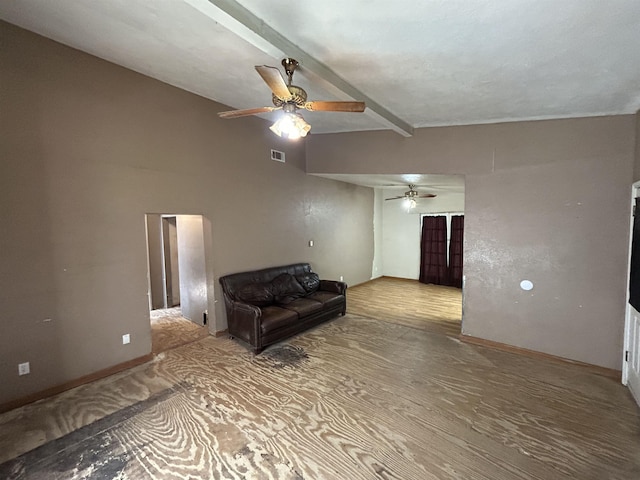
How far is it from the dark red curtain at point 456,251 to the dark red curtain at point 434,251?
160 mm

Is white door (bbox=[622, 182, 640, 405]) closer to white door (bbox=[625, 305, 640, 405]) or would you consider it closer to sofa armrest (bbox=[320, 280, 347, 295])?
white door (bbox=[625, 305, 640, 405])

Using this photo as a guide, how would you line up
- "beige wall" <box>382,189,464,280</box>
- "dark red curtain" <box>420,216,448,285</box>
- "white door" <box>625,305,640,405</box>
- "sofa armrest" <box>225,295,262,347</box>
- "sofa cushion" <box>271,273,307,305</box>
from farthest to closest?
"beige wall" <box>382,189,464,280</box>, "dark red curtain" <box>420,216,448,285</box>, "sofa cushion" <box>271,273,307,305</box>, "sofa armrest" <box>225,295,262,347</box>, "white door" <box>625,305,640,405</box>

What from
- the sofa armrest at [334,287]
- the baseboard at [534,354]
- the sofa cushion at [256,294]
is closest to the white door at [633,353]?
the baseboard at [534,354]

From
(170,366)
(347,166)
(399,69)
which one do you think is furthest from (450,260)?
(170,366)

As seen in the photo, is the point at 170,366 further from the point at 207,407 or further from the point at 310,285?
the point at 310,285

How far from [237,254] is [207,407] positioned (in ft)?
7.87

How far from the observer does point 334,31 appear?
7.62ft

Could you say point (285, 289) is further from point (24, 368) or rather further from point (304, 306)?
point (24, 368)

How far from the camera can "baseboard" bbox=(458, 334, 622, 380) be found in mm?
3577

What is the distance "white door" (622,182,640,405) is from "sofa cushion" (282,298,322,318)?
379 cm

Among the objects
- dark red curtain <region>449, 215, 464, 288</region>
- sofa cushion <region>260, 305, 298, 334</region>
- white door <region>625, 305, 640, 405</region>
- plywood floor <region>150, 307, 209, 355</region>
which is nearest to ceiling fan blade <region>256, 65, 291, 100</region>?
sofa cushion <region>260, 305, 298, 334</region>

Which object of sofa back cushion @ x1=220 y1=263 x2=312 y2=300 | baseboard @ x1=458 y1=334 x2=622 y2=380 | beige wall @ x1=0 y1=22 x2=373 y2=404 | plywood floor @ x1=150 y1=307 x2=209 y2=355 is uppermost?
beige wall @ x1=0 y1=22 x2=373 y2=404

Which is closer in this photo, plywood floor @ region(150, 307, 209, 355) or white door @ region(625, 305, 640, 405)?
white door @ region(625, 305, 640, 405)

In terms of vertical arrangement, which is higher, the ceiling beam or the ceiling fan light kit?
the ceiling beam
